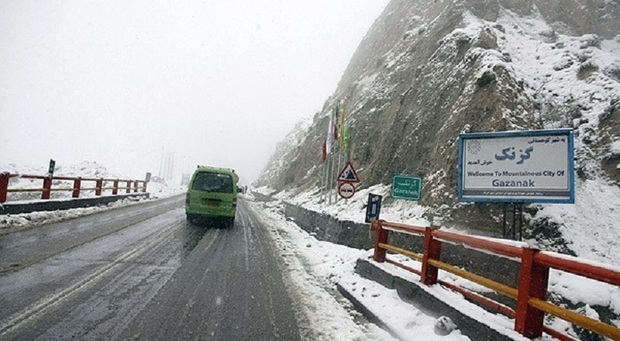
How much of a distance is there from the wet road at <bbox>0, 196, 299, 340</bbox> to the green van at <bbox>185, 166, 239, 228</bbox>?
4177 mm

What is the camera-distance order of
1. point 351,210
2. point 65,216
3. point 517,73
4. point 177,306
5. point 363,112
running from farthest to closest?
1. point 363,112
2. point 351,210
3. point 517,73
4. point 65,216
5. point 177,306

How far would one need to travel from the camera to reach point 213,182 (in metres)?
15.2

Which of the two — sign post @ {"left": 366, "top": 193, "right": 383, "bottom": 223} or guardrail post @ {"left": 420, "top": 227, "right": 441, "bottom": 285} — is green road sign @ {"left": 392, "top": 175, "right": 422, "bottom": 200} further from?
guardrail post @ {"left": 420, "top": 227, "right": 441, "bottom": 285}

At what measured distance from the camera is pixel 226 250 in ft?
33.9

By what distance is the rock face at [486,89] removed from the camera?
44.7 ft

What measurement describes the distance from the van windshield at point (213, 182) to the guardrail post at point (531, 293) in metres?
12.4

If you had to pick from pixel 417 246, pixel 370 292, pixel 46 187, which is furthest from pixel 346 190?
pixel 46 187

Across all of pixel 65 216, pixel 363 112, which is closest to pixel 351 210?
pixel 65 216

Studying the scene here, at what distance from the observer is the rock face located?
13609 millimetres

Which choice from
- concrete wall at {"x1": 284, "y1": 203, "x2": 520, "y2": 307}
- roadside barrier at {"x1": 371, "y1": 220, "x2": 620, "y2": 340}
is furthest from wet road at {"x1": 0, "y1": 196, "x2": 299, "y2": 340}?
concrete wall at {"x1": 284, "y1": 203, "x2": 520, "y2": 307}

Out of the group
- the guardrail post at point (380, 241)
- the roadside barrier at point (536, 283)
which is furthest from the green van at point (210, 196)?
the roadside barrier at point (536, 283)

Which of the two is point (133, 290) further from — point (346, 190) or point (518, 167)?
point (346, 190)

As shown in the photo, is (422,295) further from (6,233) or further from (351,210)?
(351,210)

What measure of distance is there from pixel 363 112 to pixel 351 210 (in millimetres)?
14501
